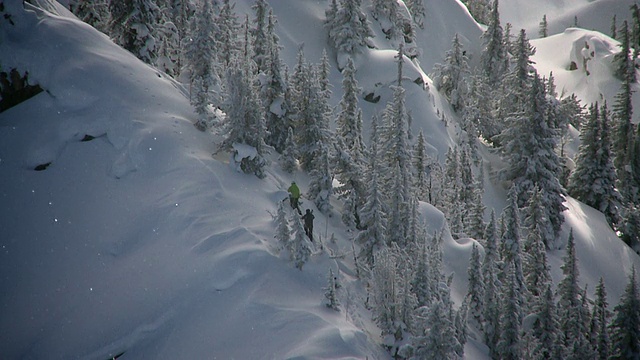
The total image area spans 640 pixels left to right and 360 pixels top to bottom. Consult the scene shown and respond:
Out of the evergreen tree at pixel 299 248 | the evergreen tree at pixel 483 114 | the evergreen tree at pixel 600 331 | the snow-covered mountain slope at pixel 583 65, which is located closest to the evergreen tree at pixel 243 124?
the evergreen tree at pixel 299 248

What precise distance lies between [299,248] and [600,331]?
1784 centimetres

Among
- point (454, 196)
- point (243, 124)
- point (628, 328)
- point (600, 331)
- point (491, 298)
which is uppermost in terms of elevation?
point (243, 124)

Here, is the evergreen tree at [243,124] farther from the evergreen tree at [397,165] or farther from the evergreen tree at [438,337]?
the evergreen tree at [438,337]

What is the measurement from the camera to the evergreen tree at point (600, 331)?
952 inches

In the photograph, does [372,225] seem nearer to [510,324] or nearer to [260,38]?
[510,324]

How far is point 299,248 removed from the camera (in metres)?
16.0

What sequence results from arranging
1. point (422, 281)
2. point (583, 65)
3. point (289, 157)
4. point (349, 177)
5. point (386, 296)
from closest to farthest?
point (386, 296), point (422, 281), point (289, 157), point (349, 177), point (583, 65)

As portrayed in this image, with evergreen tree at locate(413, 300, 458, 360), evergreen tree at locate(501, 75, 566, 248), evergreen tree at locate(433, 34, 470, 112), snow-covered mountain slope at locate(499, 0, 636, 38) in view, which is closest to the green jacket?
evergreen tree at locate(413, 300, 458, 360)

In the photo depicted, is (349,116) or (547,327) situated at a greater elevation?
(349,116)

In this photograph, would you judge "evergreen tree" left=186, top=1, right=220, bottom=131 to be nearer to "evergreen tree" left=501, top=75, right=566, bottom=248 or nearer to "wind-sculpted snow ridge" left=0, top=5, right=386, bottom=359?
"wind-sculpted snow ridge" left=0, top=5, right=386, bottom=359

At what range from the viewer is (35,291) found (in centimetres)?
1421

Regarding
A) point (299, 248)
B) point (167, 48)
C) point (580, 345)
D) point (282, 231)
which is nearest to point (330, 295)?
point (299, 248)

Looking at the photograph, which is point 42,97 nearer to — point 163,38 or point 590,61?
point 163,38

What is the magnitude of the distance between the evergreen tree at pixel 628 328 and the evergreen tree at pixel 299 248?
59.6 ft
